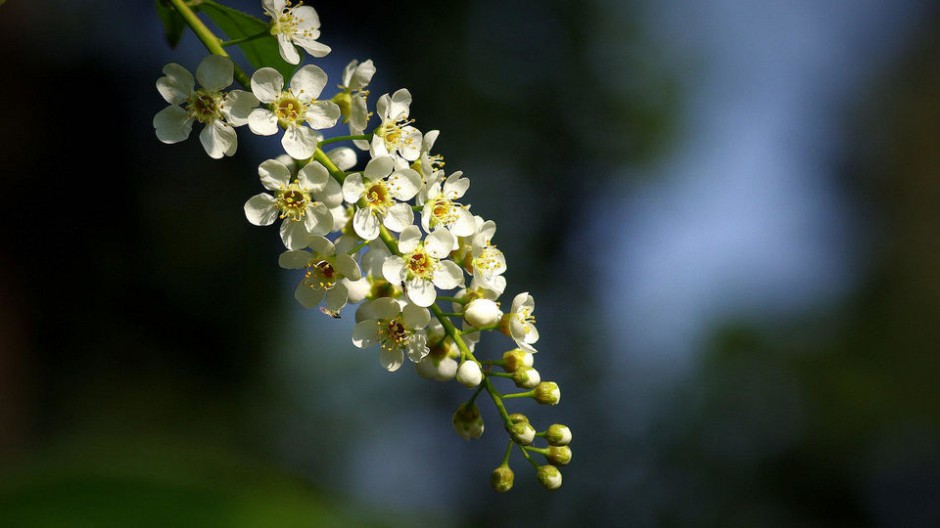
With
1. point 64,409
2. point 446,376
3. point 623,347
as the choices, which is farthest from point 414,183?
point 623,347

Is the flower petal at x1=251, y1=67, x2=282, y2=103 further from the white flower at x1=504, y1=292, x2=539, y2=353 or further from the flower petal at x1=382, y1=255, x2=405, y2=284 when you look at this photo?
the white flower at x1=504, y1=292, x2=539, y2=353

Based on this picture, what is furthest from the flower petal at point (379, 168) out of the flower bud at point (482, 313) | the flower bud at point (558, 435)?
the flower bud at point (558, 435)

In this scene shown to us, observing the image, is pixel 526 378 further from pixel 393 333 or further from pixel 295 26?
pixel 295 26

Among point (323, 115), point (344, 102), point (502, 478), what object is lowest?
point (502, 478)

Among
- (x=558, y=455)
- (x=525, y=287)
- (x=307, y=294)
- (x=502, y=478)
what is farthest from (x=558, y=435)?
(x=525, y=287)

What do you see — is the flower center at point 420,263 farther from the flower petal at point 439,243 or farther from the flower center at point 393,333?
the flower center at point 393,333

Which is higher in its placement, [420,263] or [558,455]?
[420,263]

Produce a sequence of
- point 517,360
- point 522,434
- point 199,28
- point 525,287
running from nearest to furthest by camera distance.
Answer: point 199,28 < point 522,434 < point 517,360 < point 525,287
